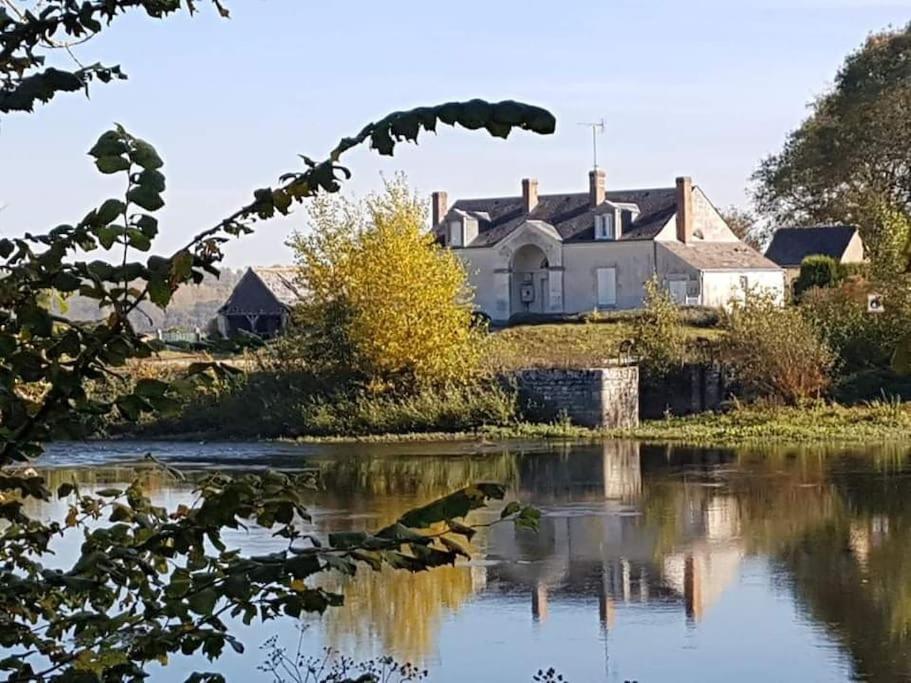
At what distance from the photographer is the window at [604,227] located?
45.1 meters

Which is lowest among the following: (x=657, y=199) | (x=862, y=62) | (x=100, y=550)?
(x=100, y=550)

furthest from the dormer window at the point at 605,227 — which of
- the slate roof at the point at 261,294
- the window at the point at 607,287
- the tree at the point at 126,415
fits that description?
the tree at the point at 126,415

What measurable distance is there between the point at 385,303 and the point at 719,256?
62.1 feet

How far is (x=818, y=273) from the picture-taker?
4144 centimetres

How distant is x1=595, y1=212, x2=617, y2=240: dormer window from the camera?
45.1 metres

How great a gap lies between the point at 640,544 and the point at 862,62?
35757 millimetres

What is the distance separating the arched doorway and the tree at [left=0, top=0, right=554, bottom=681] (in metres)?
43.9

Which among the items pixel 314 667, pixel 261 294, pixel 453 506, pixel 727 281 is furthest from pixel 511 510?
pixel 261 294

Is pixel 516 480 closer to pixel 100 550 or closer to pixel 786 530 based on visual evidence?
pixel 786 530

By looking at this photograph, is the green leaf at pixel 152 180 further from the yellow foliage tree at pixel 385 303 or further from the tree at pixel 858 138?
the tree at pixel 858 138

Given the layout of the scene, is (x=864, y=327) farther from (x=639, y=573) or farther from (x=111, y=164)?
(x=111, y=164)

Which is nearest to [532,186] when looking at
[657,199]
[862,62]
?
[657,199]

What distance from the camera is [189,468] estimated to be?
853 inches

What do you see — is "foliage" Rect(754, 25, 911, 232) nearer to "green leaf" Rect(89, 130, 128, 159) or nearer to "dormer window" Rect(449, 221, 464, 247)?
"dormer window" Rect(449, 221, 464, 247)
